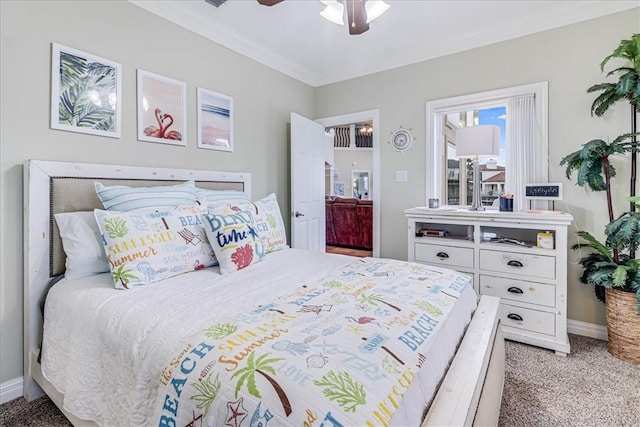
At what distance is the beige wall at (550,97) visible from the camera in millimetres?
2402

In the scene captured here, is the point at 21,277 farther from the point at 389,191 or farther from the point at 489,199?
the point at 489,199

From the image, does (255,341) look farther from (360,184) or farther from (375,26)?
(360,184)

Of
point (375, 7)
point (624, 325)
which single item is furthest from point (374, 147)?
point (624, 325)

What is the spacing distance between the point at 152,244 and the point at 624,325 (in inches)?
120

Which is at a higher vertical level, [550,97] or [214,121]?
[550,97]

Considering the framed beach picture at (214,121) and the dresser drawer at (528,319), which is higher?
the framed beach picture at (214,121)

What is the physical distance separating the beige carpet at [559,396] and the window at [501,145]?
1244mm

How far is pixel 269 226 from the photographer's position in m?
2.16

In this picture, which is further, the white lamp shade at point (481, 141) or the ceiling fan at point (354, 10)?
the white lamp shade at point (481, 141)

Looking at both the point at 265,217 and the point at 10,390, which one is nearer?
the point at 10,390

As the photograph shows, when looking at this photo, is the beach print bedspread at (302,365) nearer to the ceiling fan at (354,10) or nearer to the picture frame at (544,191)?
the ceiling fan at (354,10)

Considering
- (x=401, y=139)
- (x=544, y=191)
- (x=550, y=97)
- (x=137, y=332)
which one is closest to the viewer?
(x=137, y=332)

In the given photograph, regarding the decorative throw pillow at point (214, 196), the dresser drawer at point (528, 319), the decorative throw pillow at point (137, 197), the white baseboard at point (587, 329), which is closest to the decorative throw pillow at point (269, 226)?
the decorative throw pillow at point (214, 196)

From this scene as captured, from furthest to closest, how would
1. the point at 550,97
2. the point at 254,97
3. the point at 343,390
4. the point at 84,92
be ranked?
the point at 254,97 < the point at 550,97 < the point at 84,92 < the point at 343,390
